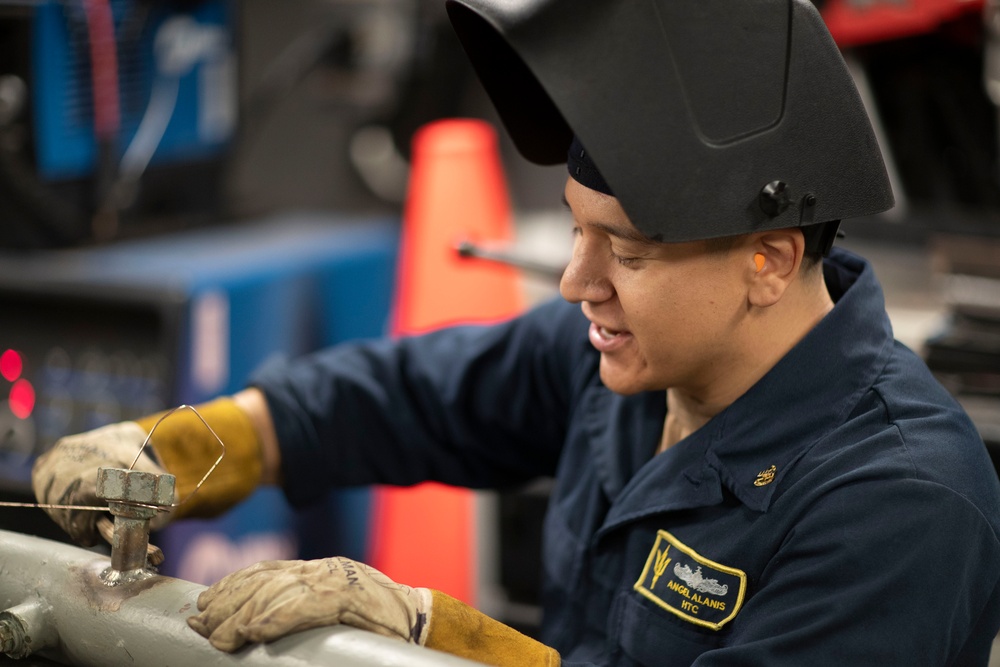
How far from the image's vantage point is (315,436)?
1476 millimetres

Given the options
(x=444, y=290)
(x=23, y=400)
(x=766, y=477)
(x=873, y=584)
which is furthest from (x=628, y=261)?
(x=23, y=400)

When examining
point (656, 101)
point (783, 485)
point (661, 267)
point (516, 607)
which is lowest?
point (516, 607)

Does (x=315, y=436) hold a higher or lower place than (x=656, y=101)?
lower

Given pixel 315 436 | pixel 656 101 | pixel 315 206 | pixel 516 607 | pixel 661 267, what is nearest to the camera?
pixel 656 101

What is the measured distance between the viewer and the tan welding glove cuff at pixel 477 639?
1.01 m

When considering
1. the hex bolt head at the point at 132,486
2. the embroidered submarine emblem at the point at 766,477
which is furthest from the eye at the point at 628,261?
the hex bolt head at the point at 132,486

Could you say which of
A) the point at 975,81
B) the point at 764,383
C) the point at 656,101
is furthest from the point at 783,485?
the point at 975,81

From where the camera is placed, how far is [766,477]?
1.12 metres

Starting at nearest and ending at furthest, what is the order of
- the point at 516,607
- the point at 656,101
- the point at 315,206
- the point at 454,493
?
1. the point at 656,101
2. the point at 516,607
3. the point at 454,493
4. the point at 315,206

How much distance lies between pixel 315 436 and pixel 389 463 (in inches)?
4.6

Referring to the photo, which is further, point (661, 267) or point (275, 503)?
point (275, 503)

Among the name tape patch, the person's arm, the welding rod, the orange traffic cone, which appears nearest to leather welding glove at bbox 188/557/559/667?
the name tape patch

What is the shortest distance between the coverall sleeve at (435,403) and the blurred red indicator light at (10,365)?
78cm

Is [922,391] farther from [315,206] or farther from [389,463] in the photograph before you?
[315,206]
